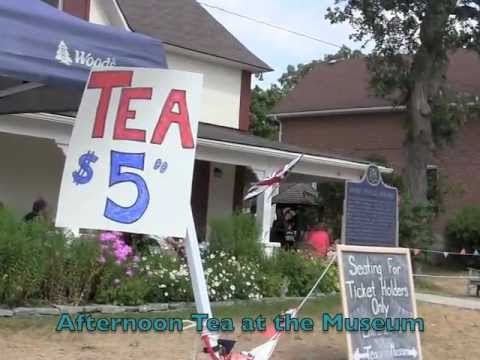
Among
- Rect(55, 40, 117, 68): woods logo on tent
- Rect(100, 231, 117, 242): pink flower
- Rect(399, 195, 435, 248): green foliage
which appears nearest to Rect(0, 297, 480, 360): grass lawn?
Rect(100, 231, 117, 242): pink flower

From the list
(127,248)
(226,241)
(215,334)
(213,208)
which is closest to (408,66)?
(213,208)

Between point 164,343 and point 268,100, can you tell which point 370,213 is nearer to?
point 164,343

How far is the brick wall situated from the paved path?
30.2 feet

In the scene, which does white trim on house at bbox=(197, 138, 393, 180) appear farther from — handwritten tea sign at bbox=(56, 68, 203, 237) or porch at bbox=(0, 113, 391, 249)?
handwritten tea sign at bbox=(56, 68, 203, 237)

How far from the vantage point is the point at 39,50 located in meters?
3.73

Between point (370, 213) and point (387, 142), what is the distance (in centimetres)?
2028

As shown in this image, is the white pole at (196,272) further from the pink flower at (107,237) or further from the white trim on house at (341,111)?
the white trim on house at (341,111)

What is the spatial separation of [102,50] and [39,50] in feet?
1.25

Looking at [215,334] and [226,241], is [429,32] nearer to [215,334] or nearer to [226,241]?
[226,241]

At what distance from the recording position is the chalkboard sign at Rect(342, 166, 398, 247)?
7.93m

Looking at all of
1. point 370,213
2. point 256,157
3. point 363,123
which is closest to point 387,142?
point 363,123

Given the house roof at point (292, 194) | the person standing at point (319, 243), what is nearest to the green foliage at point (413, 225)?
the person standing at point (319, 243)

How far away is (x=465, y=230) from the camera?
2353cm

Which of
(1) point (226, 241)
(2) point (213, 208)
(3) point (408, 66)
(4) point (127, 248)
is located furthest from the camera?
(3) point (408, 66)
